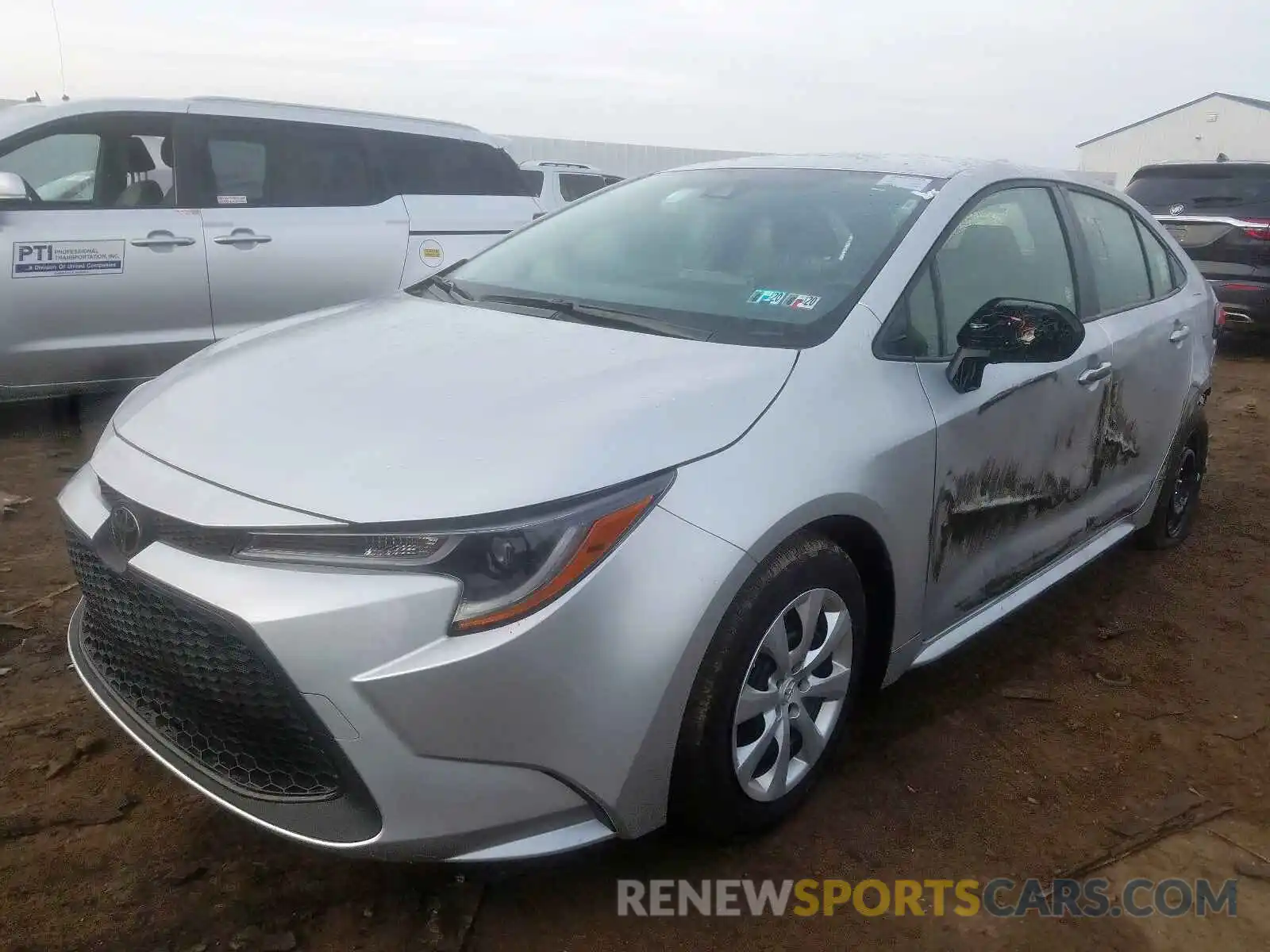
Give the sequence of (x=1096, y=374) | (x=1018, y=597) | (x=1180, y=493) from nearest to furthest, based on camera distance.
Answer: (x=1018, y=597)
(x=1096, y=374)
(x=1180, y=493)

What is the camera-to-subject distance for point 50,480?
4547mm

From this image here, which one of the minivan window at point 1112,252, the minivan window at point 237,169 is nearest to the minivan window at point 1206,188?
the minivan window at point 1112,252

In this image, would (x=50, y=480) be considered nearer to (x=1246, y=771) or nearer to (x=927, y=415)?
(x=927, y=415)

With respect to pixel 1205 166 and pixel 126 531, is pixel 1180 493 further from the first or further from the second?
pixel 1205 166

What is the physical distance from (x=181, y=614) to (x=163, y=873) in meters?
0.66

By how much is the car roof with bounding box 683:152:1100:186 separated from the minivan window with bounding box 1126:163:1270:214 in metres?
6.70

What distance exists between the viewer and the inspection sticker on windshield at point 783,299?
8.40 feet

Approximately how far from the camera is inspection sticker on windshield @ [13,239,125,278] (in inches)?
188

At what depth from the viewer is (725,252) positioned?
2.88m

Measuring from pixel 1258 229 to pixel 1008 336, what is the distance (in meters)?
7.69

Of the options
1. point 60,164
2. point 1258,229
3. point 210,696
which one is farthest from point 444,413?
point 1258,229

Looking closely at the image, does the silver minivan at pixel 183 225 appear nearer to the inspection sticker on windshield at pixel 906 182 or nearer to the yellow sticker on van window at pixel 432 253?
the yellow sticker on van window at pixel 432 253

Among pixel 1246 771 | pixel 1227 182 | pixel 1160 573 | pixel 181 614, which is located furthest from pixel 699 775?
pixel 1227 182

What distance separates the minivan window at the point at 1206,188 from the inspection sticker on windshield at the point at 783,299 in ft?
25.7
